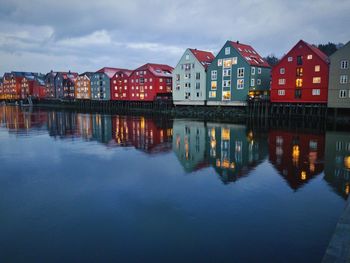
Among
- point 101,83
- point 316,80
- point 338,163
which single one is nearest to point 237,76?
point 316,80

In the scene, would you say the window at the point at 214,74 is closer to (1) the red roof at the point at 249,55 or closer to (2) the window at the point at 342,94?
(1) the red roof at the point at 249,55

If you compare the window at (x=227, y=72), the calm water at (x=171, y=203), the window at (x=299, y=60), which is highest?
the window at (x=299, y=60)

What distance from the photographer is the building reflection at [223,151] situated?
1959 cm

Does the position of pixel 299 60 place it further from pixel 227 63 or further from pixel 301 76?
pixel 227 63

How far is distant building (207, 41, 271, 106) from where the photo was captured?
59219 mm

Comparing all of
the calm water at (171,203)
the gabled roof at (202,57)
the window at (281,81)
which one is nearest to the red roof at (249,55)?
the window at (281,81)

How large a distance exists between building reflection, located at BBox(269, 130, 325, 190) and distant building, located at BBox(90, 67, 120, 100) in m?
75.2

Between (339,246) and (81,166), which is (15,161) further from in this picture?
(339,246)

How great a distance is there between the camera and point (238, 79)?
197ft

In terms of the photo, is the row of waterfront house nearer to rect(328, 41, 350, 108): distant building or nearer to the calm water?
rect(328, 41, 350, 108): distant building

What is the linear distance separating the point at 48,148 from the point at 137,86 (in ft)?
201

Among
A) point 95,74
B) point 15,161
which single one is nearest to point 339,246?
point 15,161

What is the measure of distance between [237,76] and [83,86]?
73.2 m

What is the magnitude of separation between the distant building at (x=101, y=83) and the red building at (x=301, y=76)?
61809mm
